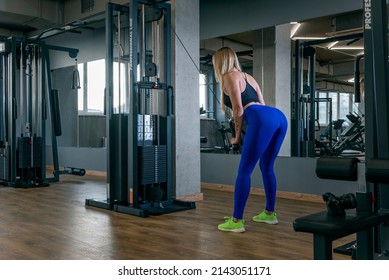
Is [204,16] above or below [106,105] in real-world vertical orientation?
A: above

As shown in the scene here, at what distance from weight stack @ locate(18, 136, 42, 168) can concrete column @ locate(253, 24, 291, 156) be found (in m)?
3.17

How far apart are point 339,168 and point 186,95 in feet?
9.64

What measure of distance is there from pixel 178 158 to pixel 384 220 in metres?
2.84

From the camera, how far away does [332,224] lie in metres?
1.40

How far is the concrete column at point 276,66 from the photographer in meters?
5.00

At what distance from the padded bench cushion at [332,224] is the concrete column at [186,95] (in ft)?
9.56

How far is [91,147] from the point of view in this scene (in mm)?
7484

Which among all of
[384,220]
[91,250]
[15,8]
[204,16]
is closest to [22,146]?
[15,8]

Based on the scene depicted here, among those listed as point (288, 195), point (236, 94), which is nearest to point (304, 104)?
point (288, 195)

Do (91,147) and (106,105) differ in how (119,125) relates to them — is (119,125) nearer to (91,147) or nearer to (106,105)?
(106,105)

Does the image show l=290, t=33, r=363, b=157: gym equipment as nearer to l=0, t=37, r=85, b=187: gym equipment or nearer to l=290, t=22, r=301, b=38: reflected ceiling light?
l=290, t=22, r=301, b=38: reflected ceiling light

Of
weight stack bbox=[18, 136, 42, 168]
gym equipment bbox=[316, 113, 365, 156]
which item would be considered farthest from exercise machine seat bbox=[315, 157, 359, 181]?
weight stack bbox=[18, 136, 42, 168]

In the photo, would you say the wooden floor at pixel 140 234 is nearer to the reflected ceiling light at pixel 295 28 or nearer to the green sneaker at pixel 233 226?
the green sneaker at pixel 233 226

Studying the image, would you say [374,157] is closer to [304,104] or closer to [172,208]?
[172,208]
